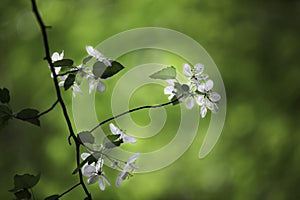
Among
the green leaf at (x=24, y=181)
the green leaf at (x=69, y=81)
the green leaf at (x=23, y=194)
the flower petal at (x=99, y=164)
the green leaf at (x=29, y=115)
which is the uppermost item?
the green leaf at (x=69, y=81)

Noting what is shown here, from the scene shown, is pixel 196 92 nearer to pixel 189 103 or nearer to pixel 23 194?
pixel 189 103

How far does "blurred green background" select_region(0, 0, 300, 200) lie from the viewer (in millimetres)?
1689

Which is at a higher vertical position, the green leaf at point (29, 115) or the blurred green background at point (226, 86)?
the blurred green background at point (226, 86)

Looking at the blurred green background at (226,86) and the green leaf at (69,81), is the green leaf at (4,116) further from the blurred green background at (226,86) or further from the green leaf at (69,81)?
the blurred green background at (226,86)

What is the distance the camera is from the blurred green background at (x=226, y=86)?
1.69 meters

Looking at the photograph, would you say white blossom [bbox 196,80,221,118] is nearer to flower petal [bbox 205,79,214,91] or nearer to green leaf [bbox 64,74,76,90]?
flower petal [bbox 205,79,214,91]

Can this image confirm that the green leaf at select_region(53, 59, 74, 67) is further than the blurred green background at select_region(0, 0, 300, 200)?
No

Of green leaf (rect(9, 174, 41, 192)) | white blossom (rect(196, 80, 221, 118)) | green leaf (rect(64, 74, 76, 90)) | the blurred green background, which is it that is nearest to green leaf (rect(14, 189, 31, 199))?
green leaf (rect(9, 174, 41, 192))

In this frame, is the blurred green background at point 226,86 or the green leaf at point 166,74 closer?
the green leaf at point 166,74

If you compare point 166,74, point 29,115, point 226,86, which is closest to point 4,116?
point 29,115

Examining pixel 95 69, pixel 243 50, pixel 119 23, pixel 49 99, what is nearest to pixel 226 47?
pixel 243 50

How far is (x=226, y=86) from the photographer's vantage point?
1719 mm

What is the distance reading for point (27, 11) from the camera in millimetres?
1721

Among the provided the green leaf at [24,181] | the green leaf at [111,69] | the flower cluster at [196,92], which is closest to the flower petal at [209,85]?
the flower cluster at [196,92]
